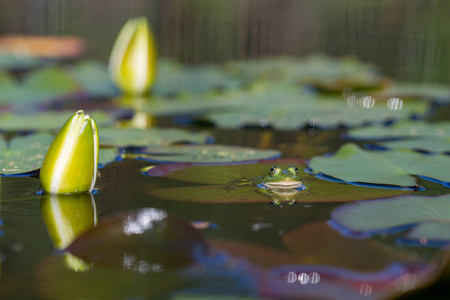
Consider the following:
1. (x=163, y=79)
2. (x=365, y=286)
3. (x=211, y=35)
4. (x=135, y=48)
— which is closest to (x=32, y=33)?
(x=211, y=35)

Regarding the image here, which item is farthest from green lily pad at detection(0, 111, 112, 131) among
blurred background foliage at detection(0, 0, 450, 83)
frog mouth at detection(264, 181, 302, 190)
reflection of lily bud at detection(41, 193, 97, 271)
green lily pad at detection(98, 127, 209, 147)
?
blurred background foliage at detection(0, 0, 450, 83)

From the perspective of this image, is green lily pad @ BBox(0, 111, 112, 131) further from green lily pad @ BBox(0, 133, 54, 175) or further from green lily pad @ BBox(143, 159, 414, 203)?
green lily pad @ BBox(143, 159, 414, 203)

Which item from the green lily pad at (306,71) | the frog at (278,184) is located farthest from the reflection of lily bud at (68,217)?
the green lily pad at (306,71)

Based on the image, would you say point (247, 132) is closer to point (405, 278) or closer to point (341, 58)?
point (405, 278)

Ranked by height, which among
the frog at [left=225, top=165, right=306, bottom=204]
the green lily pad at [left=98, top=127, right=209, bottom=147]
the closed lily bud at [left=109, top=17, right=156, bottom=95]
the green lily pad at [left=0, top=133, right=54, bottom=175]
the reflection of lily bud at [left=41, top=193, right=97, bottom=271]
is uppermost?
the closed lily bud at [left=109, top=17, right=156, bottom=95]

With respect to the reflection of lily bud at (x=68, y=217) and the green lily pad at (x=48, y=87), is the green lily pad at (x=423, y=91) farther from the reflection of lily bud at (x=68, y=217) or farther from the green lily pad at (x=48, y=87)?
the reflection of lily bud at (x=68, y=217)

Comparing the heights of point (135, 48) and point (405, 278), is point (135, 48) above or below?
above
